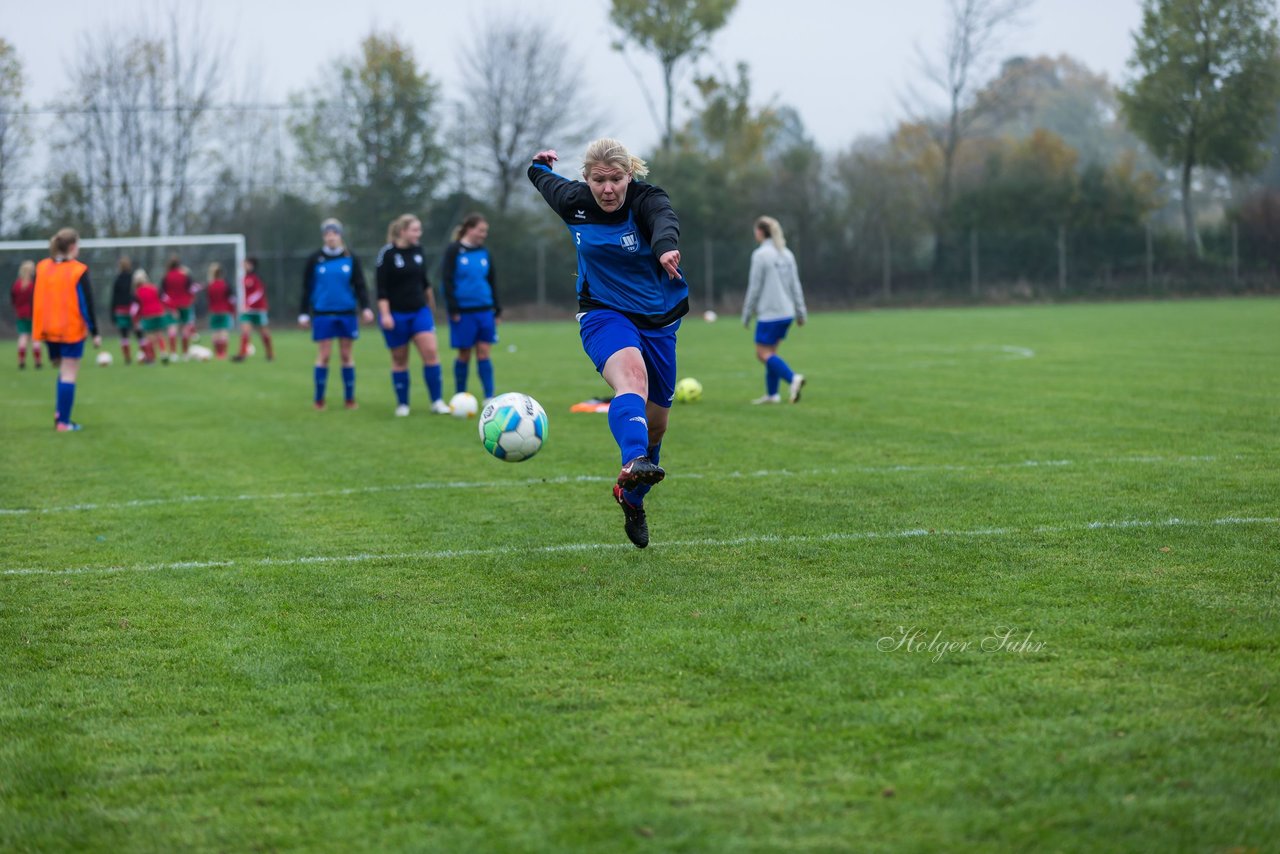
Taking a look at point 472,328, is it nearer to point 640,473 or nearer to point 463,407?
point 463,407

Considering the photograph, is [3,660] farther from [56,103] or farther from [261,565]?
[56,103]

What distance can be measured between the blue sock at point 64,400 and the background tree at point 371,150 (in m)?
28.3

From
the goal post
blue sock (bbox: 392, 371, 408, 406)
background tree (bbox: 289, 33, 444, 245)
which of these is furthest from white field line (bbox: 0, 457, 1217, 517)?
background tree (bbox: 289, 33, 444, 245)

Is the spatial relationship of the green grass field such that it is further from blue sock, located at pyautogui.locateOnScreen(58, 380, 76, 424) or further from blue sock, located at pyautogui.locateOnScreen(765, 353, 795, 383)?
blue sock, located at pyautogui.locateOnScreen(765, 353, 795, 383)

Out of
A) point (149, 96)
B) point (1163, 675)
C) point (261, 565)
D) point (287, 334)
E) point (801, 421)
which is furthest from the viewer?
point (149, 96)

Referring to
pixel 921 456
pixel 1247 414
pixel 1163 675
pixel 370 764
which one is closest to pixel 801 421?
pixel 921 456

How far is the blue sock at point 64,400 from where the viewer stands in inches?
485

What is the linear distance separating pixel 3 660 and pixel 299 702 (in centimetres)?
133

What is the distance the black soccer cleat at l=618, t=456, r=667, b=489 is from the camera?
5.46m

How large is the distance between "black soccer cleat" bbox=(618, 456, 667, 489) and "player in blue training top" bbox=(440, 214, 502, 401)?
7.39m

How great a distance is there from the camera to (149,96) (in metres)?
41.2

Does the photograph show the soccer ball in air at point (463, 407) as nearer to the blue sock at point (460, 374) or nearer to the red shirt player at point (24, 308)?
the blue sock at point (460, 374)

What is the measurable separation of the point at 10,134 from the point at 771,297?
32.4 meters
